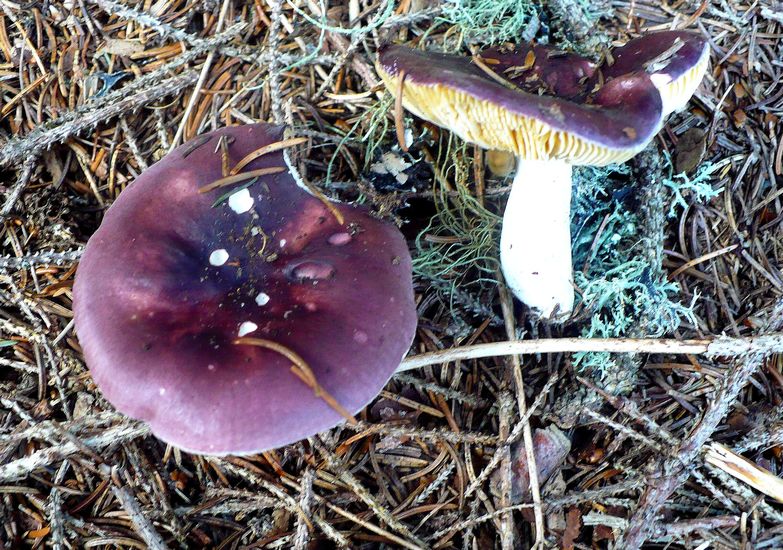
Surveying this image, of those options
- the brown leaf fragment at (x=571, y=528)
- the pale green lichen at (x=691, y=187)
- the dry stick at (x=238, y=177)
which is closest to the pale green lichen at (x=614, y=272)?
the pale green lichen at (x=691, y=187)

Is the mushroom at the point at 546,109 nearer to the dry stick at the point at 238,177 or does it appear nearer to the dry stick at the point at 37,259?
the dry stick at the point at 238,177

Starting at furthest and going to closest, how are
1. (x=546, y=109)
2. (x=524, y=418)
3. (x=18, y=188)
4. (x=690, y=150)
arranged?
1. (x=690, y=150)
2. (x=18, y=188)
3. (x=524, y=418)
4. (x=546, y=109)

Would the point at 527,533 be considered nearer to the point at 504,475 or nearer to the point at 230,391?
the point at 504,475

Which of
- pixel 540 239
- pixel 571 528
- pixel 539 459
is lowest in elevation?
pixel 571 528

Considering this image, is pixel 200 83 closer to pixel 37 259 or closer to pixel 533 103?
pixel 37 259

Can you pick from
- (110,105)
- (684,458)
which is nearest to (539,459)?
(684,458)

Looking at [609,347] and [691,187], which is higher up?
[691,187]

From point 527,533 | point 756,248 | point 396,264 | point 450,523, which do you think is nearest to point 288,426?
point 396,264

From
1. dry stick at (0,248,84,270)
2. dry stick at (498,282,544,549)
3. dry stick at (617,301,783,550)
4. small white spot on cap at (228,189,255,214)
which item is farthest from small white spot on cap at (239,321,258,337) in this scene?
dry stick at (617,301,783,550)
